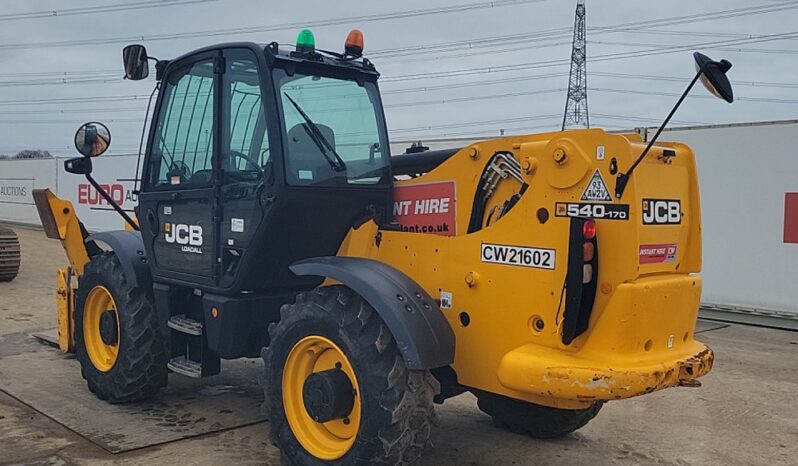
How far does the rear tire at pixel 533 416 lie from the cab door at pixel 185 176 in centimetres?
206

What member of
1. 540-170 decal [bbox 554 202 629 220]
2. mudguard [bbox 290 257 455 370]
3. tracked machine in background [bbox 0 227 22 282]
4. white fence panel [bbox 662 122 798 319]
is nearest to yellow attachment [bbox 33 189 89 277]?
mudguard [bbox 290 257 455 370]

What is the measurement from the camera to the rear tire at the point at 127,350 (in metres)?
5.60

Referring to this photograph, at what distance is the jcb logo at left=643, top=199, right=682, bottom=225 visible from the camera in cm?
371

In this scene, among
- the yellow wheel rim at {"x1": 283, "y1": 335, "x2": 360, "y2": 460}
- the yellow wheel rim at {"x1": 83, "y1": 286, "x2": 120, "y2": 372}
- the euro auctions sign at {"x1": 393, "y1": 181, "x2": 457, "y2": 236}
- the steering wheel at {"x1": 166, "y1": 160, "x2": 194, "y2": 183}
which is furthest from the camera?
the yellow wheel rim at {"x1": 83, "y1": 286, "x2": 120, "y2": 372}

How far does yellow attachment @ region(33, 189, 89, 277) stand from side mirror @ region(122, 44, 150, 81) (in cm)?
179

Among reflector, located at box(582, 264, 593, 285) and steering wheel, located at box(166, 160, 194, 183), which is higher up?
steering wheel, located at box(166, 160, 194, 183)

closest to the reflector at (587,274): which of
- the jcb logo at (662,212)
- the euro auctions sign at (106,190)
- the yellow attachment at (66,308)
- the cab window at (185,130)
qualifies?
the jcb logo at (662,212)

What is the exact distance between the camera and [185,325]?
520 centimetres

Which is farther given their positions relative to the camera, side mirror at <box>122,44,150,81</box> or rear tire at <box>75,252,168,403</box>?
rear tire at <box>75,252,168,403</box>

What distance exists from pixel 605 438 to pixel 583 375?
215 centimetres

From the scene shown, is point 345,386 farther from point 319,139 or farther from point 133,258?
point 133,258

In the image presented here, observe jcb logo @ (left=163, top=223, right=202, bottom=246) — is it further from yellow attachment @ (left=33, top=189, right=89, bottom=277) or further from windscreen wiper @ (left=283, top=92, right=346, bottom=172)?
yellow attachment @ (left=33, top=189, right=89, bottom=277)

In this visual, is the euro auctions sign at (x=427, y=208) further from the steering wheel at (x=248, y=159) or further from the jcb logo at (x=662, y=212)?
the jcb logo at (x=662, y=212)

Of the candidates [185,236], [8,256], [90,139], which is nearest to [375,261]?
[185,236]
